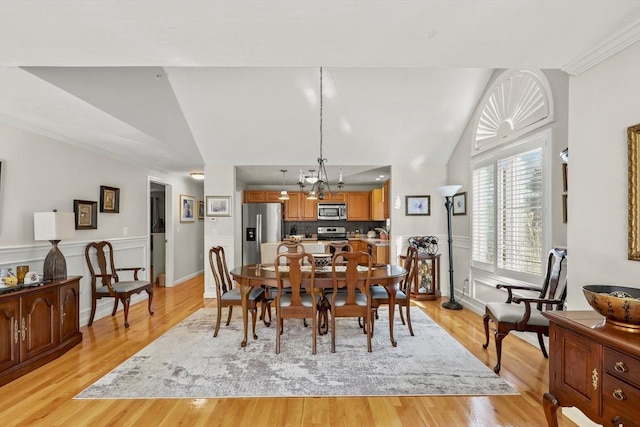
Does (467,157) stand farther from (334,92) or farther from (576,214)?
(576,214)

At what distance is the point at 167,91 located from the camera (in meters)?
4.01

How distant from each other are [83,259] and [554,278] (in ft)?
16.5

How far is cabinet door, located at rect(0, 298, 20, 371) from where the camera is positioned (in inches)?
96.3

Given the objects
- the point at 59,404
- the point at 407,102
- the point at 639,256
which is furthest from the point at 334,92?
the point at 59,404

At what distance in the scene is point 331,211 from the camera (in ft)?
25.3

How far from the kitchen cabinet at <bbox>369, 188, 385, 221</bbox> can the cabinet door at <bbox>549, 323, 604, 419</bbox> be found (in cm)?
535

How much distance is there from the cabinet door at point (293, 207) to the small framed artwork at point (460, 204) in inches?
146

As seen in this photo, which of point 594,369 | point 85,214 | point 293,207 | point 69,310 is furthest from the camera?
point 293,207

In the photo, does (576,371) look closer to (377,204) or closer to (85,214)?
(85,214)

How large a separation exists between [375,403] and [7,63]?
321 cm

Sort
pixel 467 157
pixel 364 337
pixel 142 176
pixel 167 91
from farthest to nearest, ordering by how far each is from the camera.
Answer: pixel 142 176, pixel 467 157, pixel 167 91, pixel 364 337

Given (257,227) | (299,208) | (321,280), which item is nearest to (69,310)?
(321,280)

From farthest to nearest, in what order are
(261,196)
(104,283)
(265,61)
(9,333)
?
(261,196) → (104,283) → (9,333) → (265,61)

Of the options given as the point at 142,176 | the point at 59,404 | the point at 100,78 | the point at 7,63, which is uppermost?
the point at 100,78
